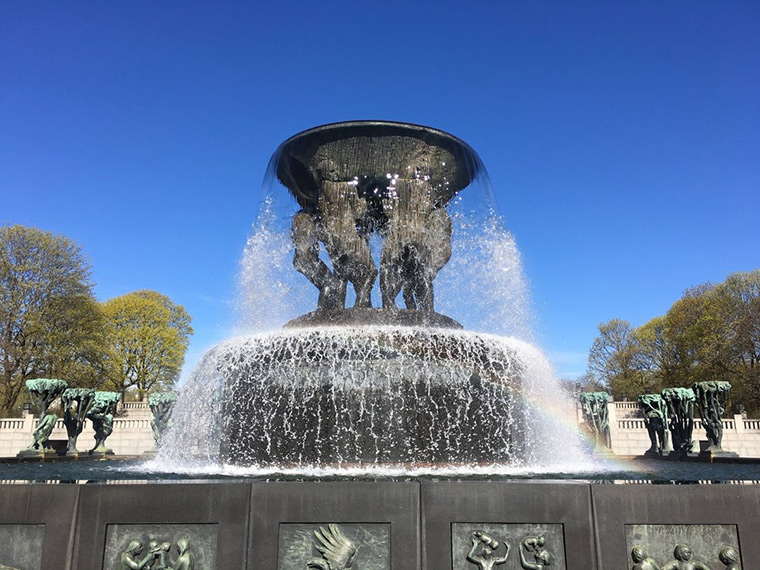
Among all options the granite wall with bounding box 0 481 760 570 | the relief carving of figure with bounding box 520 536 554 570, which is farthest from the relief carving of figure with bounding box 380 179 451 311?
the relief carving of figure with bounding box 520 536 554 570

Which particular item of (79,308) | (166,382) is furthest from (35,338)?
(166,382)

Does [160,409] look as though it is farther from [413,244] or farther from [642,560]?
[642,560]

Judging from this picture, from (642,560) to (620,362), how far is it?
59138 millimetres

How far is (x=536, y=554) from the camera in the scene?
4.13 m

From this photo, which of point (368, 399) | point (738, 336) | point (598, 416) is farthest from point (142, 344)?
point (738, 336)

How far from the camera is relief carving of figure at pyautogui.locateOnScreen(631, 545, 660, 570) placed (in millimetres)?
4070

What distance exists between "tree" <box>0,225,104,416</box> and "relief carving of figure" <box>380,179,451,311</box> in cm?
3372

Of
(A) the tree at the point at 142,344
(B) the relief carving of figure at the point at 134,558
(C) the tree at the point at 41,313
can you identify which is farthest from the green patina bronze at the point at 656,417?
(A) the tree at the point at 142,344

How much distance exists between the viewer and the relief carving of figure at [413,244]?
10.1 metres

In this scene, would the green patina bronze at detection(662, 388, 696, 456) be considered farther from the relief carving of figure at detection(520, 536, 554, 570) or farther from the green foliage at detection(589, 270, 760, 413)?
the green foliage at detection(589, 270, 760, 413)

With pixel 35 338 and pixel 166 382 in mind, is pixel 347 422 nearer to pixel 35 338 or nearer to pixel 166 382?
pixel 35 338

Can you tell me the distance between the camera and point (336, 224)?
10.1m

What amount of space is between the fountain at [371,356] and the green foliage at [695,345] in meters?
38.1

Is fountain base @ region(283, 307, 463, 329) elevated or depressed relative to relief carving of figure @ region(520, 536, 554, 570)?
elevated
